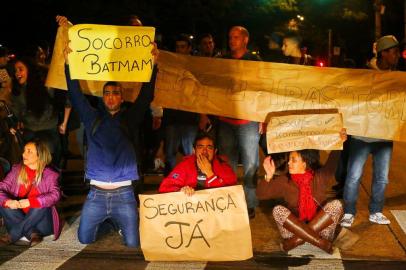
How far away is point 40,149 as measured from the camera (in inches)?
203

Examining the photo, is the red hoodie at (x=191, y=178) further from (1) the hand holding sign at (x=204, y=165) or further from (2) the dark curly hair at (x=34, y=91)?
(2) the dark curly hair at (x=34, y=91)

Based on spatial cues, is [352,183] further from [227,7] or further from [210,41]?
[227,7]

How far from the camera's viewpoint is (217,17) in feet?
92.2

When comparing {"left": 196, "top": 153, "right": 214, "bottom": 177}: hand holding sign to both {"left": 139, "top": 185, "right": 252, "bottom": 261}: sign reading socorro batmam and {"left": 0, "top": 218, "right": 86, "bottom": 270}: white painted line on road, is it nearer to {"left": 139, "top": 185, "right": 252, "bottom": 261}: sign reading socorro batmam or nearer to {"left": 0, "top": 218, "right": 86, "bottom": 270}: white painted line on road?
{"left": 139, "top": 185, "right": 252, "bottom": 261}: sign reading socorro batmam

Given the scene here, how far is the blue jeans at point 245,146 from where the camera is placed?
573 cm

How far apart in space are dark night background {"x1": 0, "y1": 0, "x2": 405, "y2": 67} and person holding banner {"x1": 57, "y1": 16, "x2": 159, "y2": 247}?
44.8 feet

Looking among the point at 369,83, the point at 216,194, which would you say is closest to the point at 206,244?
the point at 216,194

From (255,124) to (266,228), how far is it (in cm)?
96

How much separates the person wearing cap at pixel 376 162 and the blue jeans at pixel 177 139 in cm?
170

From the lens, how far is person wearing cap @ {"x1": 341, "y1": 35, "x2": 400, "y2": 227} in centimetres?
557

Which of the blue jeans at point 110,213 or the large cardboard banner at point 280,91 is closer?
the blue jeans at point 110,213

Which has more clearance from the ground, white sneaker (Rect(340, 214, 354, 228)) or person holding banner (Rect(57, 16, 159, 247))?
person holding banner (Rect(57, 16, 159, 247))

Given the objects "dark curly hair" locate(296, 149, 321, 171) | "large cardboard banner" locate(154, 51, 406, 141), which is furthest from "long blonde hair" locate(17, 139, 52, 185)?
"dark curly hair" locate(296, 149, 321, 171)

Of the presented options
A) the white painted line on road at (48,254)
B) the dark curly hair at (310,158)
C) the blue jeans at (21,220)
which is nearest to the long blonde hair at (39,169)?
the blue jeans at (21,220)
